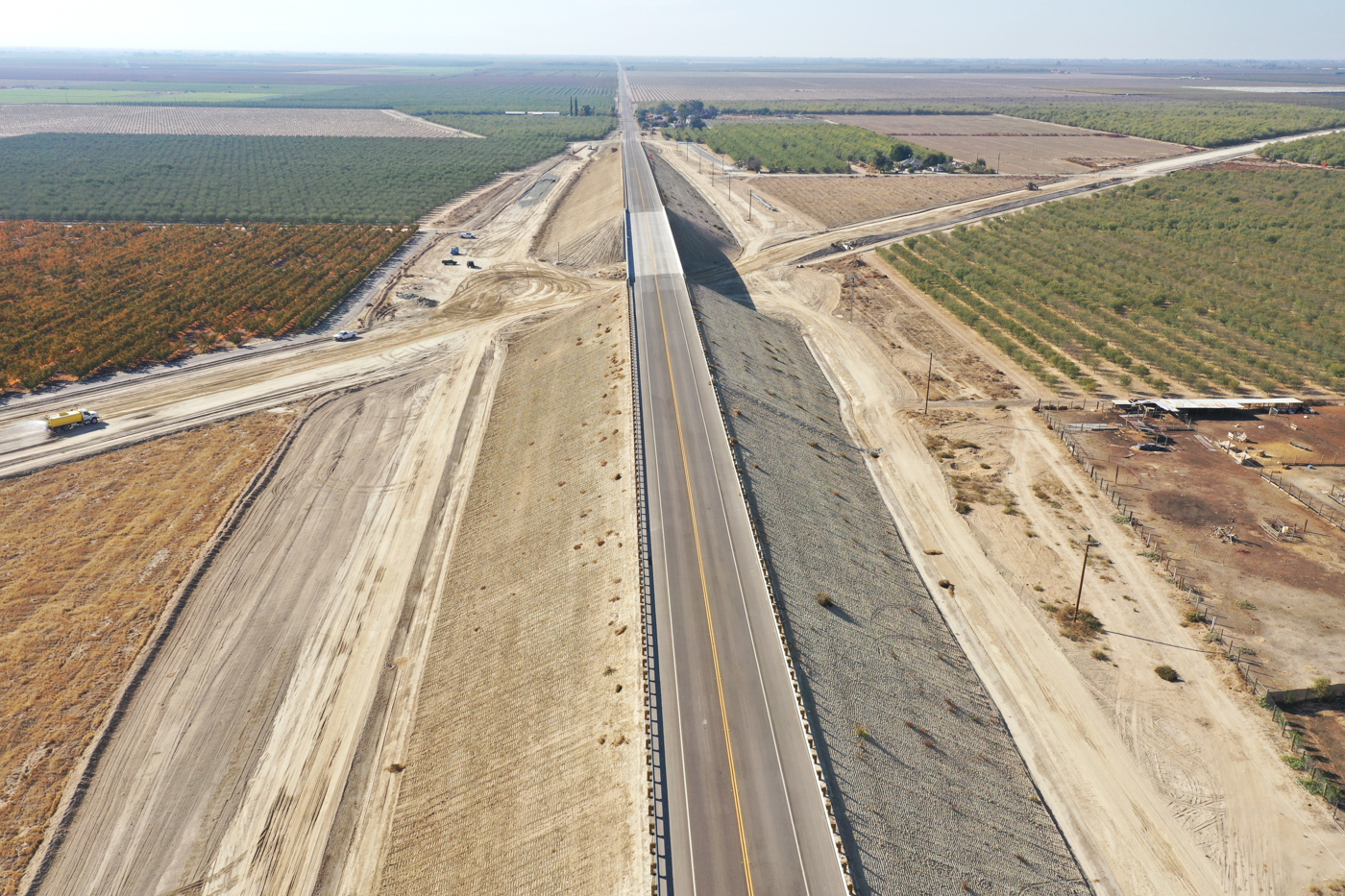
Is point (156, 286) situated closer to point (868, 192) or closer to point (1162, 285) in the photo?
point (1162, 285)

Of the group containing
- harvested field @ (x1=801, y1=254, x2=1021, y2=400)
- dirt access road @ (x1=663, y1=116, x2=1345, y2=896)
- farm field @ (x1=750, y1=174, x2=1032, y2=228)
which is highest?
farm field @ (x1=750, y1=174, x2=1032, y2=228)

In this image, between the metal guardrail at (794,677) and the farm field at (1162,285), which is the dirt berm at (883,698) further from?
the farm field at (1162,285)

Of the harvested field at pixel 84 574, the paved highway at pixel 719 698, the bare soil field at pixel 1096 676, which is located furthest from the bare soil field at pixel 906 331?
the harvested field at pixel 84 574

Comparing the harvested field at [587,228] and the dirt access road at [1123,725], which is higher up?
the harvested field at [587,228]

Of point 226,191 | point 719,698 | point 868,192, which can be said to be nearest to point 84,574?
point 719,698

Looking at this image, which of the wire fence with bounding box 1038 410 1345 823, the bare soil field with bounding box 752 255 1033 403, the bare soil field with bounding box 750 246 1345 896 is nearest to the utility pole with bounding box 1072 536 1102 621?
the bare soil field with bounding box 750 246 1345 896

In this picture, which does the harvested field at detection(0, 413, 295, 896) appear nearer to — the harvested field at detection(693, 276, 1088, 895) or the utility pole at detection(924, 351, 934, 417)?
the harvested field at detection(693, 276, 1088, 895)

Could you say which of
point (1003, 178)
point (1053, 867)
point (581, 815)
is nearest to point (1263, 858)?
point (1053, 867)
